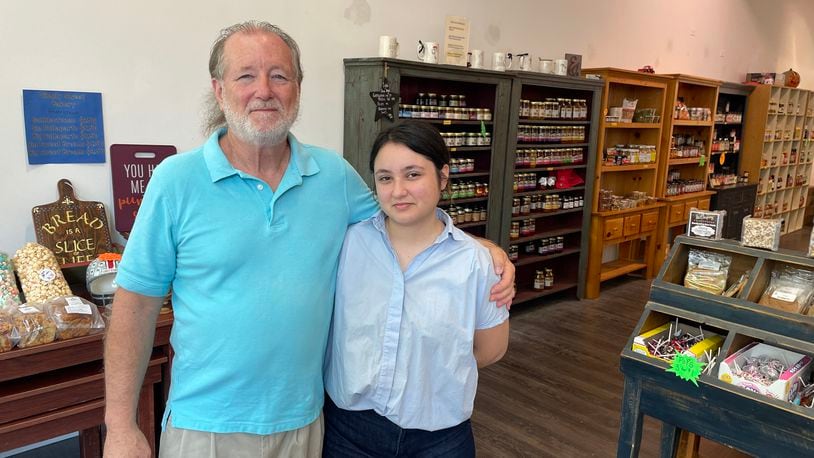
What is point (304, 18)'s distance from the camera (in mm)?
3695

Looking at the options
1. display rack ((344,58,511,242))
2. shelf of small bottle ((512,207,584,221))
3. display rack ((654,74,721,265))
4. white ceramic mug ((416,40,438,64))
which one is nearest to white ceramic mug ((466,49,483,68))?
display rack ((344,58,511,242))

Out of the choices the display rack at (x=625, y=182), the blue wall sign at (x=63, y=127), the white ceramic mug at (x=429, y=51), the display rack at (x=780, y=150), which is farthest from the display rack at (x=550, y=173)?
the display rack at (x=780, y=150)

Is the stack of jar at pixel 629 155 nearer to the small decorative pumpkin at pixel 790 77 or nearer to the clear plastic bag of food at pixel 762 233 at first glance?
the clear plastic bag of food at pixel 762 233

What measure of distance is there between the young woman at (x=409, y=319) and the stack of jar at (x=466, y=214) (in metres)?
2.95

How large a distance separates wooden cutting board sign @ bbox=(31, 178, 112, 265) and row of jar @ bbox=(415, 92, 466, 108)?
2278 mm

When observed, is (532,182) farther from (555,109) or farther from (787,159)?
(787,159)

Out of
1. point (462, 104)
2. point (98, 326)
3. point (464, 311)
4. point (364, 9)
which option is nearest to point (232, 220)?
point (464, 311)

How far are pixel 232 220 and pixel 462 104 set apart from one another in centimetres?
346

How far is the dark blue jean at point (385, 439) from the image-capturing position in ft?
5.09

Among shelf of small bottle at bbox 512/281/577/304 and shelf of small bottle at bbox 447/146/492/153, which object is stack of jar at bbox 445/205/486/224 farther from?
shelf of small bottle at bbox 512/281/577/304

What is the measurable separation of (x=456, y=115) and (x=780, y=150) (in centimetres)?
714

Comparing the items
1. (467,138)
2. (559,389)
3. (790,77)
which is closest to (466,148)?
(467,138)

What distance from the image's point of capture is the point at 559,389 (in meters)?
3.81

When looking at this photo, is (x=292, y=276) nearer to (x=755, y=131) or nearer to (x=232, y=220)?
(x=232, y=220)
